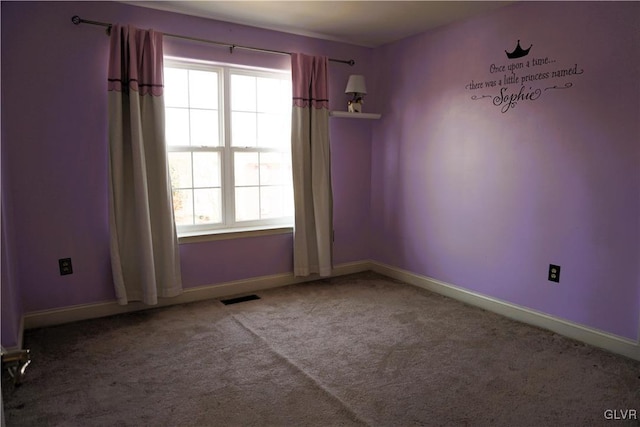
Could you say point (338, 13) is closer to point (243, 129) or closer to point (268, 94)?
point (268, 94)

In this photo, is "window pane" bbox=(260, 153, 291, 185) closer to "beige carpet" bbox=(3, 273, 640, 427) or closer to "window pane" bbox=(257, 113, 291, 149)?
"window pane" bbox=(257, 113, 291, 149)

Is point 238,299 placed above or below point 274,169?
below

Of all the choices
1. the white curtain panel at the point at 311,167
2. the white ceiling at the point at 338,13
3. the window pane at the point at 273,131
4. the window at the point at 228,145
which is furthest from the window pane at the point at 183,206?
the white ceiling at the point at 338,13

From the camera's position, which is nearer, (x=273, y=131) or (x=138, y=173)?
(x=138, y=173)

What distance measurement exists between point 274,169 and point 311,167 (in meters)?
0.35

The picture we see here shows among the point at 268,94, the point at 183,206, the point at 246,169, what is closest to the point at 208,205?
the point at 183,206

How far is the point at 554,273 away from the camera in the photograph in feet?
10.2

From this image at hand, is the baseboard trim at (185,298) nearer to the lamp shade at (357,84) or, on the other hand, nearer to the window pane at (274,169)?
the window pane at (274,169)

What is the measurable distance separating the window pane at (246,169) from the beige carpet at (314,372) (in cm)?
115

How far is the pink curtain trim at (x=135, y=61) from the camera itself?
315cm

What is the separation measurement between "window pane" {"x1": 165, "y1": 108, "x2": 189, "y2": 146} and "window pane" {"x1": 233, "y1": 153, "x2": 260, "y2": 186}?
473 millimetres

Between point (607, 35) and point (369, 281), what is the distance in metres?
2.70

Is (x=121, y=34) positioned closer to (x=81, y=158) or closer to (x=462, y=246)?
(x=81, y=158)

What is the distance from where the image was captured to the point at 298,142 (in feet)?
13.1
